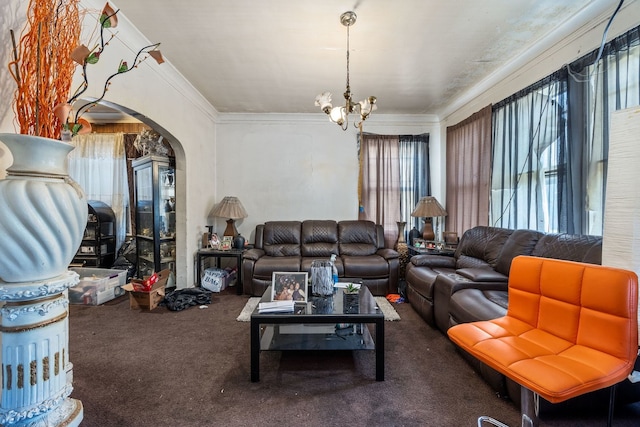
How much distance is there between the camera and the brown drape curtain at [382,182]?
14.5ft

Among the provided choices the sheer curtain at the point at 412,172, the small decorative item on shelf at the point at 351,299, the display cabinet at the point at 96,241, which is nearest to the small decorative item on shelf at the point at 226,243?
the display cabinet at the point at 96,241

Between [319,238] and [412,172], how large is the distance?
1866mm

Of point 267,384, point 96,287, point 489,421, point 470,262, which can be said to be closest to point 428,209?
point 470,262

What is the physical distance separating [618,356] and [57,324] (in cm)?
223

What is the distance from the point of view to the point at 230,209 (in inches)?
160

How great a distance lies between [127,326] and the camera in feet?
8.57

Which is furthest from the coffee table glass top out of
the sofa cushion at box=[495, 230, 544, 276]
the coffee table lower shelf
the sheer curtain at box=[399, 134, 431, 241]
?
the sheer curtain at box=[399, 134, 431, 241]

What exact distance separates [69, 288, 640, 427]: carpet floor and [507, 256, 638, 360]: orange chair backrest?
0.61 metres

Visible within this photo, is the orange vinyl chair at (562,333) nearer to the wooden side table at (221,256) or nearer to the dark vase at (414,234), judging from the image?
the dark vase at (414,234)

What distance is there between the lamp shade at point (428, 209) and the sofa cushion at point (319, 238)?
125cm

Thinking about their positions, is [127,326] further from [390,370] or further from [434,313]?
[434,313]

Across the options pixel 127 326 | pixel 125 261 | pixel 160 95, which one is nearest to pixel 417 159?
pixel 160 95

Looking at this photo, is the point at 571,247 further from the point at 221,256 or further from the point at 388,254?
the point at 221,256

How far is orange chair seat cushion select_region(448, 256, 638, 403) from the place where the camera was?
0.99m
